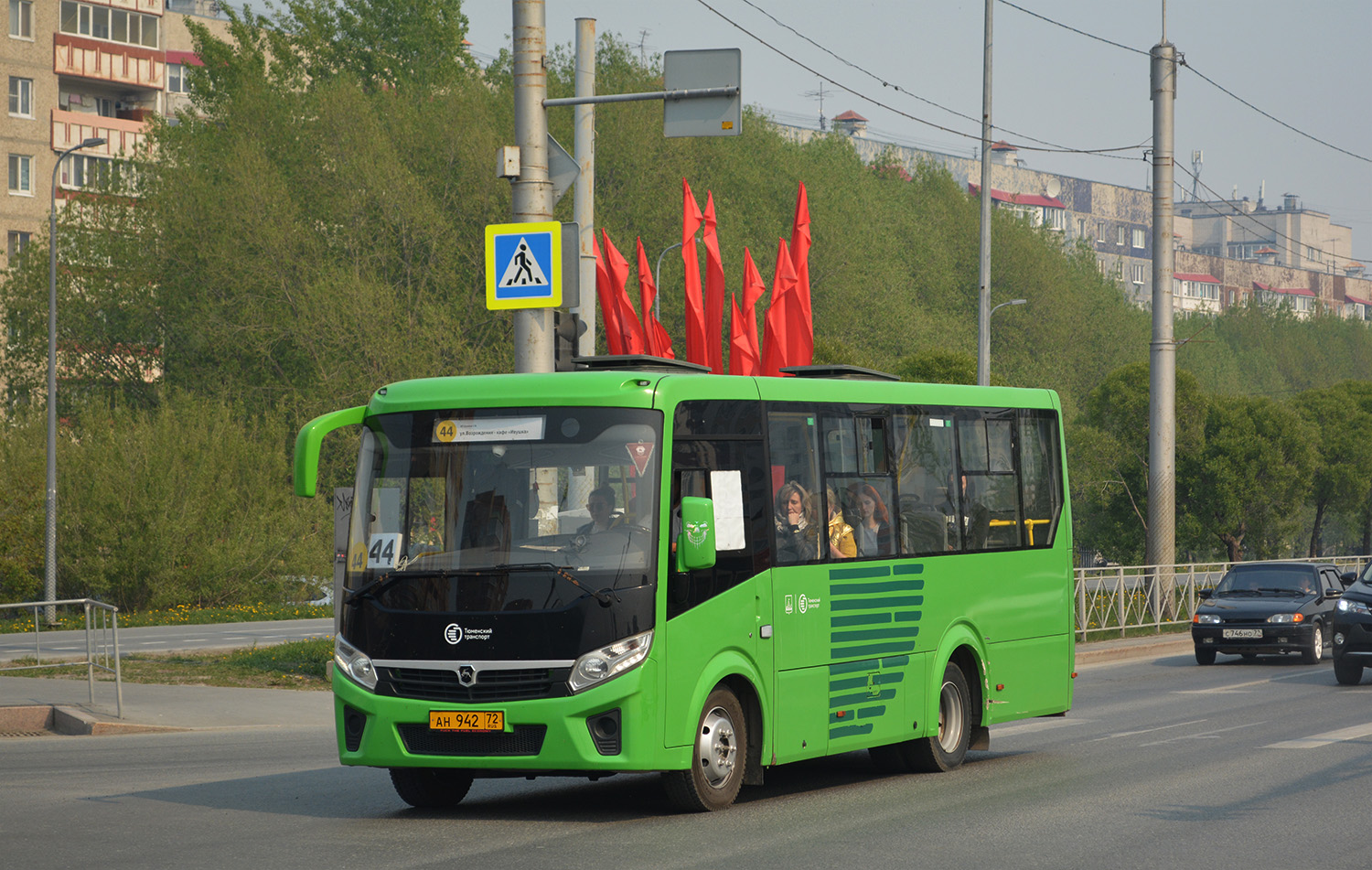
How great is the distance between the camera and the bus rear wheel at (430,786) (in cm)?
1042

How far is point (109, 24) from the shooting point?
7312 centimetres

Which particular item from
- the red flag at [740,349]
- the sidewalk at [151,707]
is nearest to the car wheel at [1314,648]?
the red flag at [740,349]

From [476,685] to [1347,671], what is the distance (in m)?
14.8

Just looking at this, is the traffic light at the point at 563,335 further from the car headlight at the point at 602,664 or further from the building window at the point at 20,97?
the building window at the point at 20,97

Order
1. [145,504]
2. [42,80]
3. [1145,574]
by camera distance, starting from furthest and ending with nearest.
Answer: [42,80] < [145,504] < [1145,574]

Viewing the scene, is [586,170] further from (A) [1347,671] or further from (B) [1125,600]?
(B) [1125,600]

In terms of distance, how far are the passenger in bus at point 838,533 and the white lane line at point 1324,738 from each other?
491cm

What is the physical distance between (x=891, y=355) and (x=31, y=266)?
2934 centimetres

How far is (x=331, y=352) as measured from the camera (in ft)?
147

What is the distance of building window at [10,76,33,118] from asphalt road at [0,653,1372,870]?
60.0 metres

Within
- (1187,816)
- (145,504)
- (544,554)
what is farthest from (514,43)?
(145,504)

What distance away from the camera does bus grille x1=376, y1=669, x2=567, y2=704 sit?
31.2ft

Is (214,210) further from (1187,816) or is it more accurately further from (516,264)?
(1187,816)

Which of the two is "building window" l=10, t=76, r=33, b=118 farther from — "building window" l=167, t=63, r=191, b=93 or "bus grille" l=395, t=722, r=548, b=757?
"bus grille" l=395, t=722, r=548, b=757
